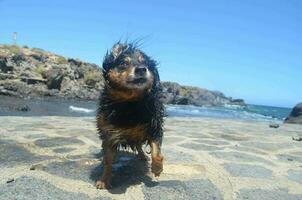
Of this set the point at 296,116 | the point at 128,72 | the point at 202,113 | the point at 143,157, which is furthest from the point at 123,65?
the point at 202,113

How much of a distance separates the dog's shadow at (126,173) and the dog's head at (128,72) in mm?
960

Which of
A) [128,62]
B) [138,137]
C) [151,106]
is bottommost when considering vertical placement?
[138,137]

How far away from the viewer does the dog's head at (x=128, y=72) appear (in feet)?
12.8

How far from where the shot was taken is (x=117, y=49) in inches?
171

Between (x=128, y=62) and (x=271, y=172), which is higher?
(x=128, y=62)

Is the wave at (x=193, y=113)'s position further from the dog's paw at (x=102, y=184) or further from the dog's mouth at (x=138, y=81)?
the dog's mouth at (x=138, y=81)

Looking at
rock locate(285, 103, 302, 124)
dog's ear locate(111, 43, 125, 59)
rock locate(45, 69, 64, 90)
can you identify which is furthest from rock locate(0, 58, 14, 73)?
dog's ear locate(111, 43, 125, 59)

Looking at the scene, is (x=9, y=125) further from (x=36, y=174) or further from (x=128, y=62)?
(x=128, y=62)

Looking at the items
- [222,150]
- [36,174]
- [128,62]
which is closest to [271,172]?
[222,150]

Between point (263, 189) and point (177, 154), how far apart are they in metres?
1.75

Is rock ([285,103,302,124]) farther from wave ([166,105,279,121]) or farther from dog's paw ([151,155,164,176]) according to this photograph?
dog's paw ([151,155,164,176])

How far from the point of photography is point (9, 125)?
26.8 ft

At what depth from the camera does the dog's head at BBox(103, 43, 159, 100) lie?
3900 mm

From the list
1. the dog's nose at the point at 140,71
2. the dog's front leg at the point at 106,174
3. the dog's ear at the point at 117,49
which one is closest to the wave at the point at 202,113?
the dog's ear at the point at 117,49
